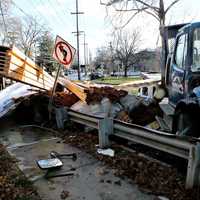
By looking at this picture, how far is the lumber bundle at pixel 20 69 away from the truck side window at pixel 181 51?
502 centimetres

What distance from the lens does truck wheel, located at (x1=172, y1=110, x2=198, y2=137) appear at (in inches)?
191

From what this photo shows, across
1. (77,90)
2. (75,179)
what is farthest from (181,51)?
(77,90)

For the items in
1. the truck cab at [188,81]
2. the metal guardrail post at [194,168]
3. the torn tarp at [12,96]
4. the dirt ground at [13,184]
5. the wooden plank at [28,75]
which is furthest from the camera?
the torn tarp at [12,96]

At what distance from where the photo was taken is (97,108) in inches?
300

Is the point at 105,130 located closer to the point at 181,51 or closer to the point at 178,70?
the point at 178,70

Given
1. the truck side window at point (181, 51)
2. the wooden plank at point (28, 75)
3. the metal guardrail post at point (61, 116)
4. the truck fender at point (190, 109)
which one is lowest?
the metal guardrail post at point (61, 116)

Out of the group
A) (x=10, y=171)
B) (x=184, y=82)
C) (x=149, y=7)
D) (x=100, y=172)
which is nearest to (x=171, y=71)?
(x=184, y=82)

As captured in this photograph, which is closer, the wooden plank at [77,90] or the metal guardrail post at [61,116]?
the metal guardrail post at [61,116]

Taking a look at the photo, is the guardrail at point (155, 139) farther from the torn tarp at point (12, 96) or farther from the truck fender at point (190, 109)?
the torn tarp at point (12, 96)

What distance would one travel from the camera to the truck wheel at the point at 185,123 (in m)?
4.86

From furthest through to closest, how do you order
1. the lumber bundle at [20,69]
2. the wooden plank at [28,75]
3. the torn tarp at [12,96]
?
the torn tarp at [12,96], the wooden plank at [28,75], the lumber bundle at [20,69]

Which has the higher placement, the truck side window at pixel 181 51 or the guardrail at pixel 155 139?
the truck side window at pixel 181 51

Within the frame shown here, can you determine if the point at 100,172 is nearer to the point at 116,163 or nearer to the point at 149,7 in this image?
the point at 116,163

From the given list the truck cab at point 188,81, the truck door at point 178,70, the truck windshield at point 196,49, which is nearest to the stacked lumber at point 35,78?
the truck door at point 178,70
